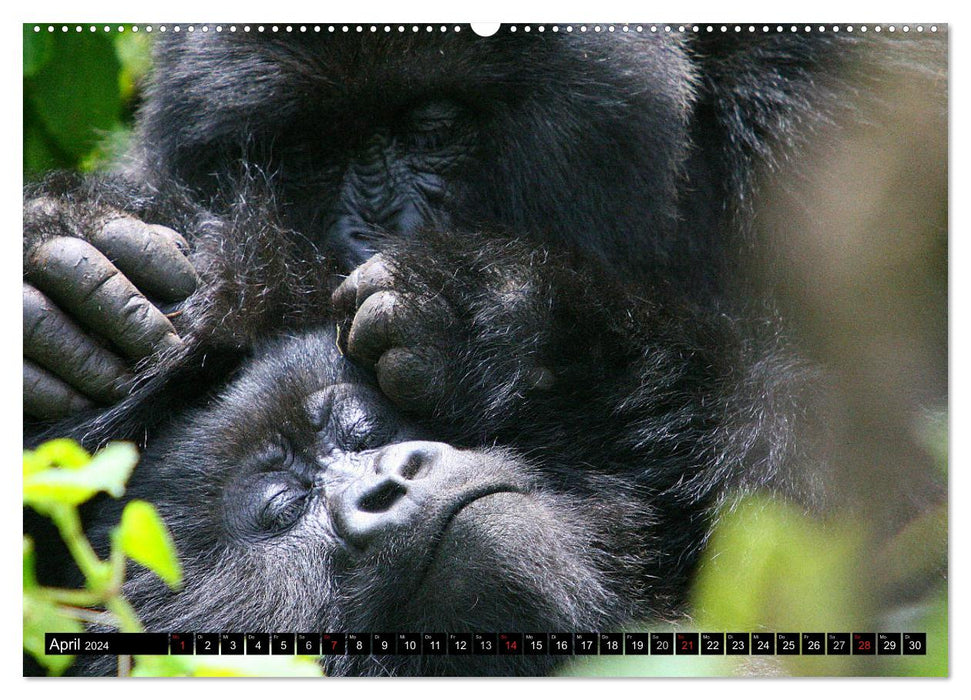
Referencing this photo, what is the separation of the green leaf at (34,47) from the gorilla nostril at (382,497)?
757 mm

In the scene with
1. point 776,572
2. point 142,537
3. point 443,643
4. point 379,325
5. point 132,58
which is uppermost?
point 132,58

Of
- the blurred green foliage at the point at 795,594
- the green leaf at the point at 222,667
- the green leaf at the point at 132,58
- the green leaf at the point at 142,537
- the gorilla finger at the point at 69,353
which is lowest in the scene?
the blurred green foliage at the point at 795,594

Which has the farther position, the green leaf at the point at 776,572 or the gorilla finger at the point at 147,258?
the gorilla finger at the point at 147,258

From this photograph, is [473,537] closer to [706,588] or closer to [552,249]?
[706,588]

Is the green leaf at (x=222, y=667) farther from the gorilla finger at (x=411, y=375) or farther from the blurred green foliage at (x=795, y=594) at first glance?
the gorilla finger at (x=411, y=375)

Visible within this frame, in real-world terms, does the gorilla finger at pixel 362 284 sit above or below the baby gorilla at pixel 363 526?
above

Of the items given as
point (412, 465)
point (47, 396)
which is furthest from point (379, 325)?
point (47, 396)

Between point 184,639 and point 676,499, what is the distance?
66 centimetres

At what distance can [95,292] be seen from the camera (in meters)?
1.37

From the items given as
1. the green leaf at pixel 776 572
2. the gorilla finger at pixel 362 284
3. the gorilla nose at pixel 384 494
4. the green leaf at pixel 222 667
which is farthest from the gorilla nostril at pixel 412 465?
the green leaf at pixel 222 667

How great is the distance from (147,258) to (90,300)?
0.36 feet

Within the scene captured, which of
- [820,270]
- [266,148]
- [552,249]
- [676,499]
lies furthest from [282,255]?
[820,270]

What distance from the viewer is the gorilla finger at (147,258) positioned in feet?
4.67

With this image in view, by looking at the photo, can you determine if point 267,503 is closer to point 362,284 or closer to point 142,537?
point 362,284
